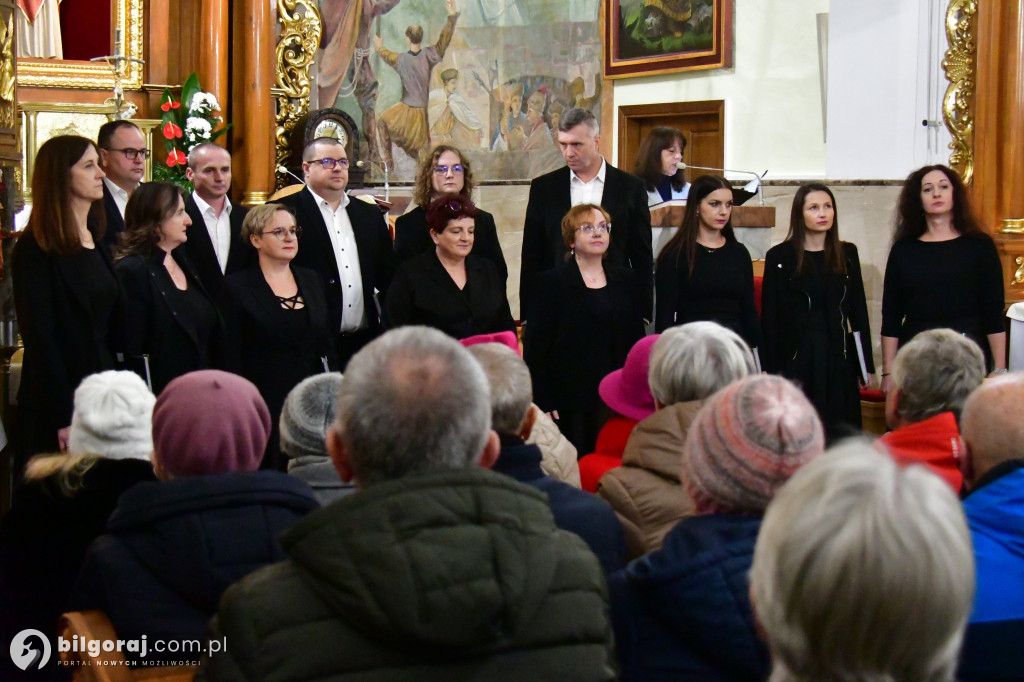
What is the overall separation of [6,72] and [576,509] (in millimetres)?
3694

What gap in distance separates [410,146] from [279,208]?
6620mm

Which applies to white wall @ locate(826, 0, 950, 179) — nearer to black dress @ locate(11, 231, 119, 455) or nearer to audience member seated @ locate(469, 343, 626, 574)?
black dress @ locate(11, 231, 119, 455)

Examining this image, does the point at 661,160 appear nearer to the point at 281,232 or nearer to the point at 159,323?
the point at 281,232

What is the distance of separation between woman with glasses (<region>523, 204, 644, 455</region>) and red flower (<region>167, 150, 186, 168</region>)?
3.71 metres

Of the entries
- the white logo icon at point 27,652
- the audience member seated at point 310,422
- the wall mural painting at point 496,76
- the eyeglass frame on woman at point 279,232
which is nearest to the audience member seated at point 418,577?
the audience member seated at point 310,422

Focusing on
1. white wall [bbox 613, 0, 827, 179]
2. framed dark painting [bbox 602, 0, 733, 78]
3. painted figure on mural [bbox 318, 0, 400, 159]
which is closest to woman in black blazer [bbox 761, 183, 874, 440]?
white wall [bbox 613, 0, 827, 179]

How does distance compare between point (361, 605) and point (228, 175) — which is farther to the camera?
point (228, 175)

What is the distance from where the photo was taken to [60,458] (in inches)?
104

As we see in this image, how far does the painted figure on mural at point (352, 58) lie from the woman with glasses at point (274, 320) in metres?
Answer: 6.01

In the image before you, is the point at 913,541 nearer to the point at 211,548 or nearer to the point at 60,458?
the point at 211,548

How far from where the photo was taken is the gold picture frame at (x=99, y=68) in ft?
26.2

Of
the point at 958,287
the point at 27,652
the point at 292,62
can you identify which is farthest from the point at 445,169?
the point at 292,62

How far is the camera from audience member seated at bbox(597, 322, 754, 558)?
2.44 metres

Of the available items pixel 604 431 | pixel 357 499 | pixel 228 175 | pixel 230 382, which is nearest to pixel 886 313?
pixel 604 431
